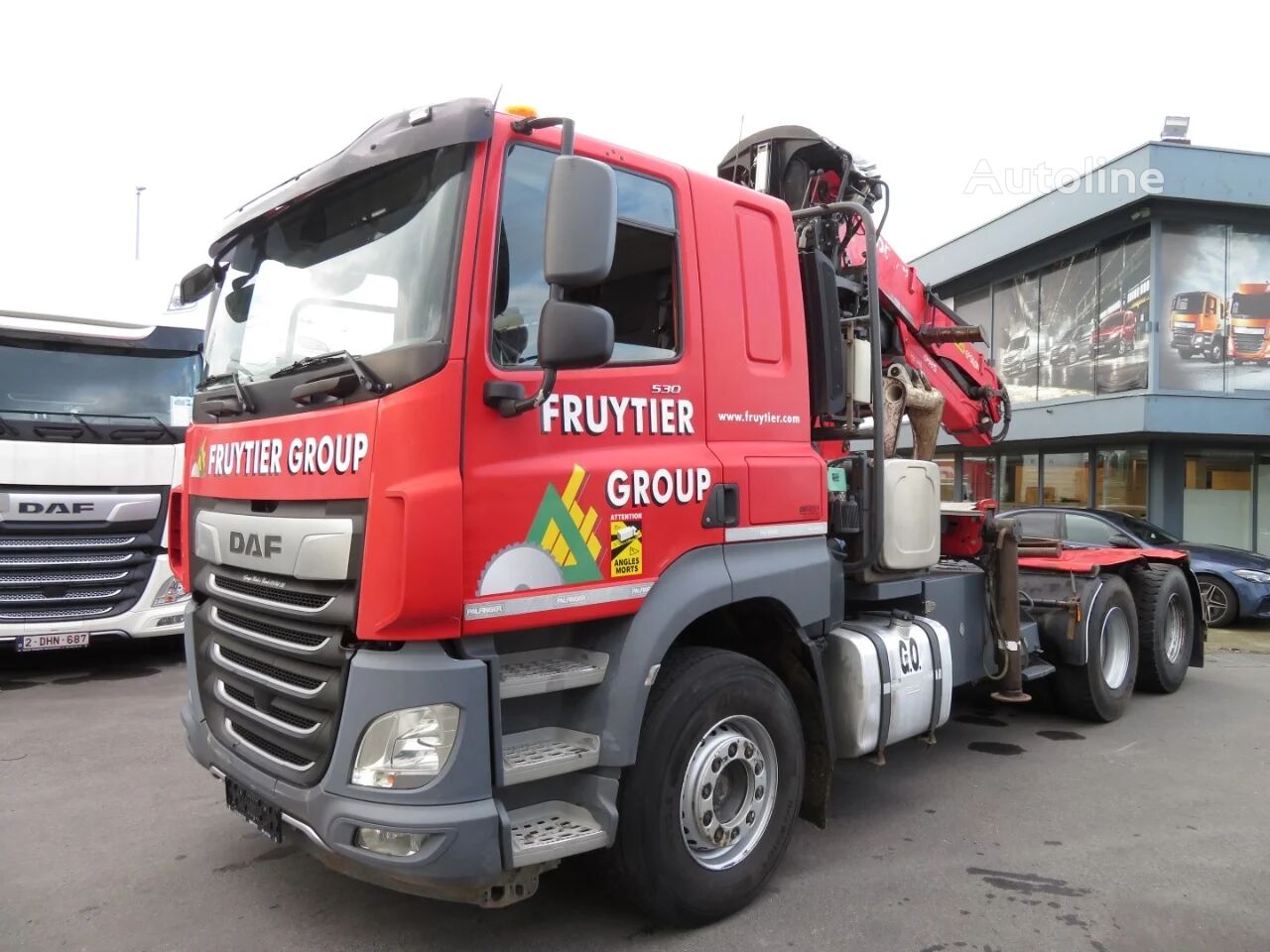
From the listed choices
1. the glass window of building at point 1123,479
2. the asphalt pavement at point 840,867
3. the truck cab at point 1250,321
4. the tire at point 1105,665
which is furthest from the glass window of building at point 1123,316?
the asphalt pavement at point 840,867

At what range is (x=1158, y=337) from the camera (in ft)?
45.8

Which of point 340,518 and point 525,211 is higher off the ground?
point 525,211

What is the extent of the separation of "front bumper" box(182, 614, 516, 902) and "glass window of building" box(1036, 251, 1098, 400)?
1559 cm

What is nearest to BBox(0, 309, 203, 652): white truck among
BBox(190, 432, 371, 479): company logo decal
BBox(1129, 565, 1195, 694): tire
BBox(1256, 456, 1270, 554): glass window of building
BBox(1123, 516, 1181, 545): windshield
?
BBox(190, 432, 371, 479): company logo decal

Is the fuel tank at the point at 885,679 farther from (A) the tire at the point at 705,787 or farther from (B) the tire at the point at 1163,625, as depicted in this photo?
(B) the tire at the point at 1163,625

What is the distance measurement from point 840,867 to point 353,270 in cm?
318

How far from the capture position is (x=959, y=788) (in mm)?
5102

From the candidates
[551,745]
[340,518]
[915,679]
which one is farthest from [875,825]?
[340,518]

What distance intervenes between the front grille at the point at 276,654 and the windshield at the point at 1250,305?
15538 mm

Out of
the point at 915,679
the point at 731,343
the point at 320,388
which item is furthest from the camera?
the point at 915,679

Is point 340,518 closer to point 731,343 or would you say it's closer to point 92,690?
point 731,343

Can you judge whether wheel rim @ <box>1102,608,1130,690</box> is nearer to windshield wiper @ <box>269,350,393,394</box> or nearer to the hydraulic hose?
the hydraulic hose

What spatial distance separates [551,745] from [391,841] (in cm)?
57

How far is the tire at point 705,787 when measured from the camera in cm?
315
